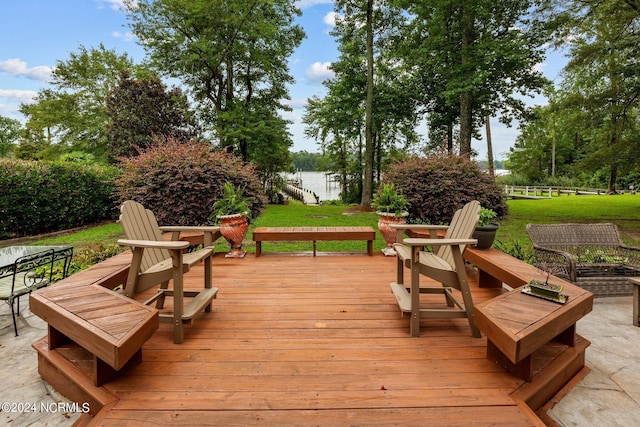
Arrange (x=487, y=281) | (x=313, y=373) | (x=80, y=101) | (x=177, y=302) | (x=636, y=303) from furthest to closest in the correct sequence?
(x=80, y=101), (x=487, y=281), (x=636, y=303), (x=177, y=302), (x=313, y=373)

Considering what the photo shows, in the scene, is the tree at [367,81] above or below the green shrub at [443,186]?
above

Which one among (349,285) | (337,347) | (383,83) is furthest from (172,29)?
(337,347)

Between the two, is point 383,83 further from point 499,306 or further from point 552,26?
point 499,306

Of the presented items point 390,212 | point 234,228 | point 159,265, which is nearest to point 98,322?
point 159,265

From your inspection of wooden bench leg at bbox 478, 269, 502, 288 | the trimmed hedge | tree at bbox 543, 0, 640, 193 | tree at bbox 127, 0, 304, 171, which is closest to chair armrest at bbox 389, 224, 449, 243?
wooden bench leg at bbox 478, 269, 502, 288

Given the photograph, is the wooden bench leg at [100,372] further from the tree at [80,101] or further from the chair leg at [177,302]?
the tree at [80,101]

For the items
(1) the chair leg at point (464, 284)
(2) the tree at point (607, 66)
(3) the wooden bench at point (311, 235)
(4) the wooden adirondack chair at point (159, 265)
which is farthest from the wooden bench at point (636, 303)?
(2) the tree at point (607, 66)

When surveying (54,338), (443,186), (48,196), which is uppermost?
(443,186)

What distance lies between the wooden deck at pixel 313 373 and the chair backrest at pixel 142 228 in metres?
0.62

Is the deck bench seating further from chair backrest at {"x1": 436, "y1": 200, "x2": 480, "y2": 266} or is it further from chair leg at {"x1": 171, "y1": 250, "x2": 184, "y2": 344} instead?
chair leg at {"x1": 171, "y1": 250, "x2": 184, "y2": 344}

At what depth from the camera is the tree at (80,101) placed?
17688 mm

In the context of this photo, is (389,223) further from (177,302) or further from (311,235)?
(177,302)

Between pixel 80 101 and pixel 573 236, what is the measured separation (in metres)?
22.8

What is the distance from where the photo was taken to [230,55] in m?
13.9
